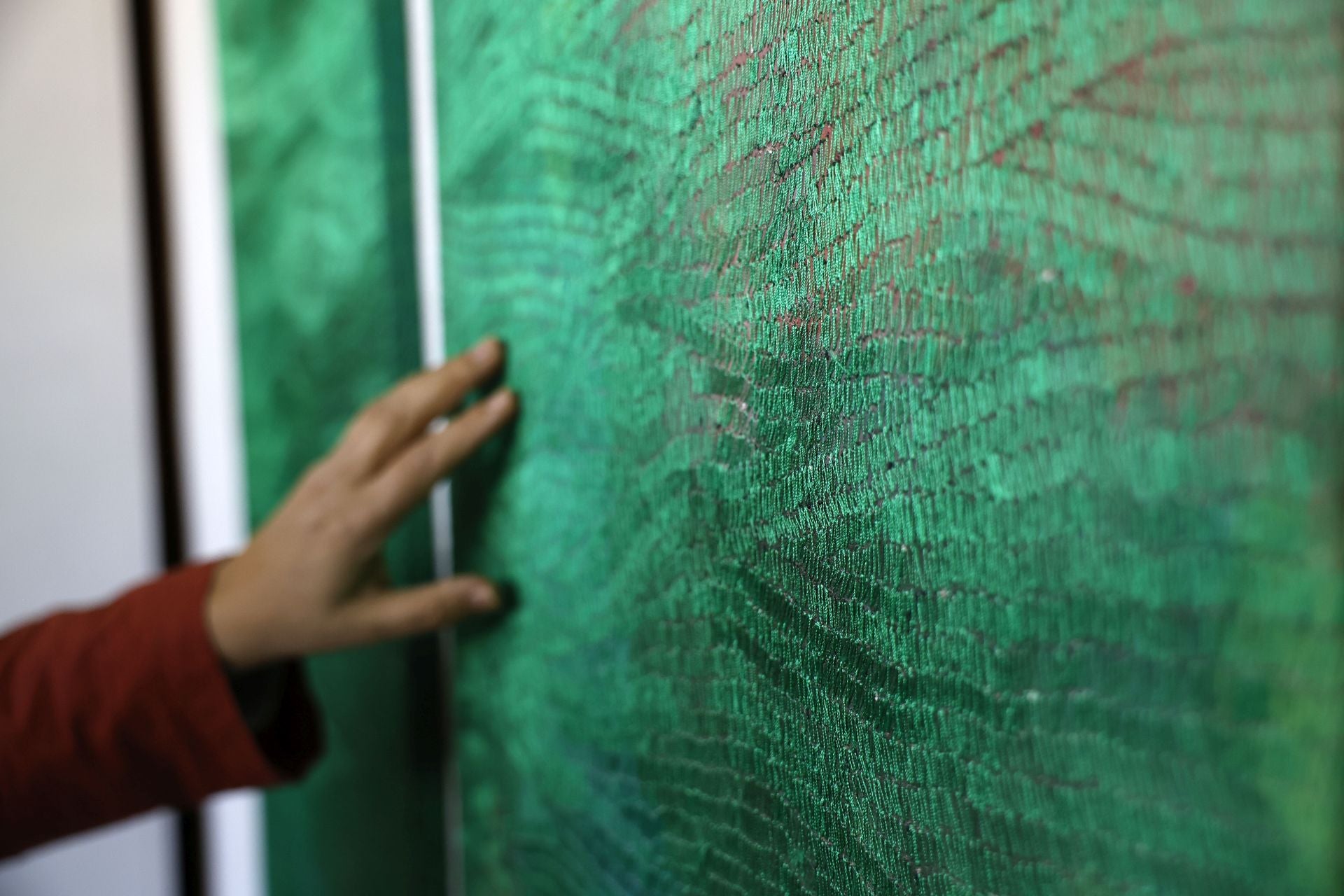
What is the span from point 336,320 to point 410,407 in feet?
0.44

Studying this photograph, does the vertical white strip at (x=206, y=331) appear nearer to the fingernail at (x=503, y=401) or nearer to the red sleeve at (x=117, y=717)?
the red sleeve at (x=117, y=717)

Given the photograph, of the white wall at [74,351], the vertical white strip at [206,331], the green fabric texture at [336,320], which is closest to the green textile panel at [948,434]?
the green fabric texture at [336,320]

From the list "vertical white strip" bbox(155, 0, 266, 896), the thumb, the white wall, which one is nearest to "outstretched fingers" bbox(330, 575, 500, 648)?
the thumb

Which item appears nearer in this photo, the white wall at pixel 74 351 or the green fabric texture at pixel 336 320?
the green fabric texture at pixel 336 320

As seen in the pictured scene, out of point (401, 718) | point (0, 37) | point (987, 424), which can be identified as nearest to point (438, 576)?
point (401, 718)

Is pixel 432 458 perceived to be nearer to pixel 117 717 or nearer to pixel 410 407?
pixel 410 407

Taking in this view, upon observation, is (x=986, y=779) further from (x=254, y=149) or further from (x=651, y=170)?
(x=254, y=149)

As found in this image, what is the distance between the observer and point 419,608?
463mm

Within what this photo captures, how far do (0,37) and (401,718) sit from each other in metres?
0.66

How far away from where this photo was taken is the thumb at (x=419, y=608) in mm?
461

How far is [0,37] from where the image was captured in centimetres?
81

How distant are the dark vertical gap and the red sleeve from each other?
1.07 ft

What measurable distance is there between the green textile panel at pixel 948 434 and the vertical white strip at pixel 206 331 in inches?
16.9

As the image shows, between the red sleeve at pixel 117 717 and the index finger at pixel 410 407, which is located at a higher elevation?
the index finger at pixel 410 407
